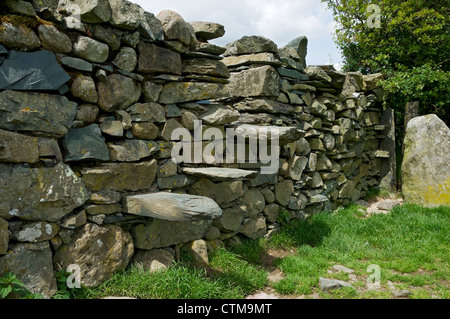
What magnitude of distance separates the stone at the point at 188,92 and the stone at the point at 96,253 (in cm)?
142

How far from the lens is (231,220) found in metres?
4.18

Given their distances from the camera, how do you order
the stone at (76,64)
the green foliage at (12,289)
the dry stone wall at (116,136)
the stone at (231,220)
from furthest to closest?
the stone at (231,220), the stone at (76,64), the dry stone wall at (116,136), the green foliage at (12,289)

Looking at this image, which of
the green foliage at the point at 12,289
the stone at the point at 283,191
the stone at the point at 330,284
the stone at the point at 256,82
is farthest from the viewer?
the stone at the point at 283,191

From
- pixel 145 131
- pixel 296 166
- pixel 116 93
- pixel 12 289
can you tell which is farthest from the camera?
pixel 296 166

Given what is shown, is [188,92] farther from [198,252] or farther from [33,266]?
[33,266]

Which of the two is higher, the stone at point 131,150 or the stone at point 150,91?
the stone at point 150,91

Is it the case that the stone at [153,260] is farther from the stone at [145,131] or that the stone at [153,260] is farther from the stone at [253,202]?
the stone at [253,202]

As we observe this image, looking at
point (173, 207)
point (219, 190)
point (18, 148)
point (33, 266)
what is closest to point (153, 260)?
point (173, 207)

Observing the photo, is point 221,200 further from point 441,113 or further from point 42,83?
point 441,113

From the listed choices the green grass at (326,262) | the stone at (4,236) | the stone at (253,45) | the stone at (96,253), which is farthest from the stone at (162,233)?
the stone at (253,45)

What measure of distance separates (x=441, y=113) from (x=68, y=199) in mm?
8811

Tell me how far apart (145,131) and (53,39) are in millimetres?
1098

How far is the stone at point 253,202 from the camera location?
14.9 ft
